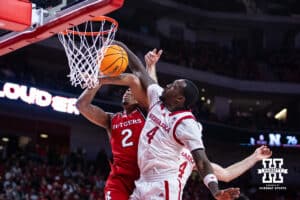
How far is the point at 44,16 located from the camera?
4.89 metres

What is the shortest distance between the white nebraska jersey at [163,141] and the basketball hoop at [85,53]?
2.30 ft

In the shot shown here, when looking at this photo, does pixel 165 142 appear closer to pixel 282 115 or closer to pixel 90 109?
pixel 90 109

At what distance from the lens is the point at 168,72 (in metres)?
21.1

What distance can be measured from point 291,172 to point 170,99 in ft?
65.9

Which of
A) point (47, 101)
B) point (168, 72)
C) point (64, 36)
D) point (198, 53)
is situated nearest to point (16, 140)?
point (47, 101)

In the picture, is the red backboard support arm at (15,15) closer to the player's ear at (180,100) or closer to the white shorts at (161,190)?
the player's ear at (180,100)

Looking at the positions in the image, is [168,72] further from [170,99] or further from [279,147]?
[170,99]

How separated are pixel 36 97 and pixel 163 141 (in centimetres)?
1271

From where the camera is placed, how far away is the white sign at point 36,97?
15.6m

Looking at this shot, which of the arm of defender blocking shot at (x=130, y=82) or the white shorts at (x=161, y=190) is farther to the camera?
the arm of defender blocking shot at (x=130, y=82)

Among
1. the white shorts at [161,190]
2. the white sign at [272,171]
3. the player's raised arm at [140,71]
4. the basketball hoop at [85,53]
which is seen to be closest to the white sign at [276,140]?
the white sign at [272,171]

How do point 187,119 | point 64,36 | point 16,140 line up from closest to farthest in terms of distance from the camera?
point 187,119, point 64,36, point 16,140

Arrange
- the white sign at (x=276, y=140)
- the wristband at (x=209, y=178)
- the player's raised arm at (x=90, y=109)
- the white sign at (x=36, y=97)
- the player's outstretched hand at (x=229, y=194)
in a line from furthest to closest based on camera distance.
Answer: the white sign at (x=276, y=140) → the white sign at (x=36, y=97) → the player's raised arm at (x=90, y=109) → the wristband at (x=209, y=178) → the player's outstretched hand at (x=229, y=194)

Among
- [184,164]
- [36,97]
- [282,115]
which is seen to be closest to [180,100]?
[184,164]
